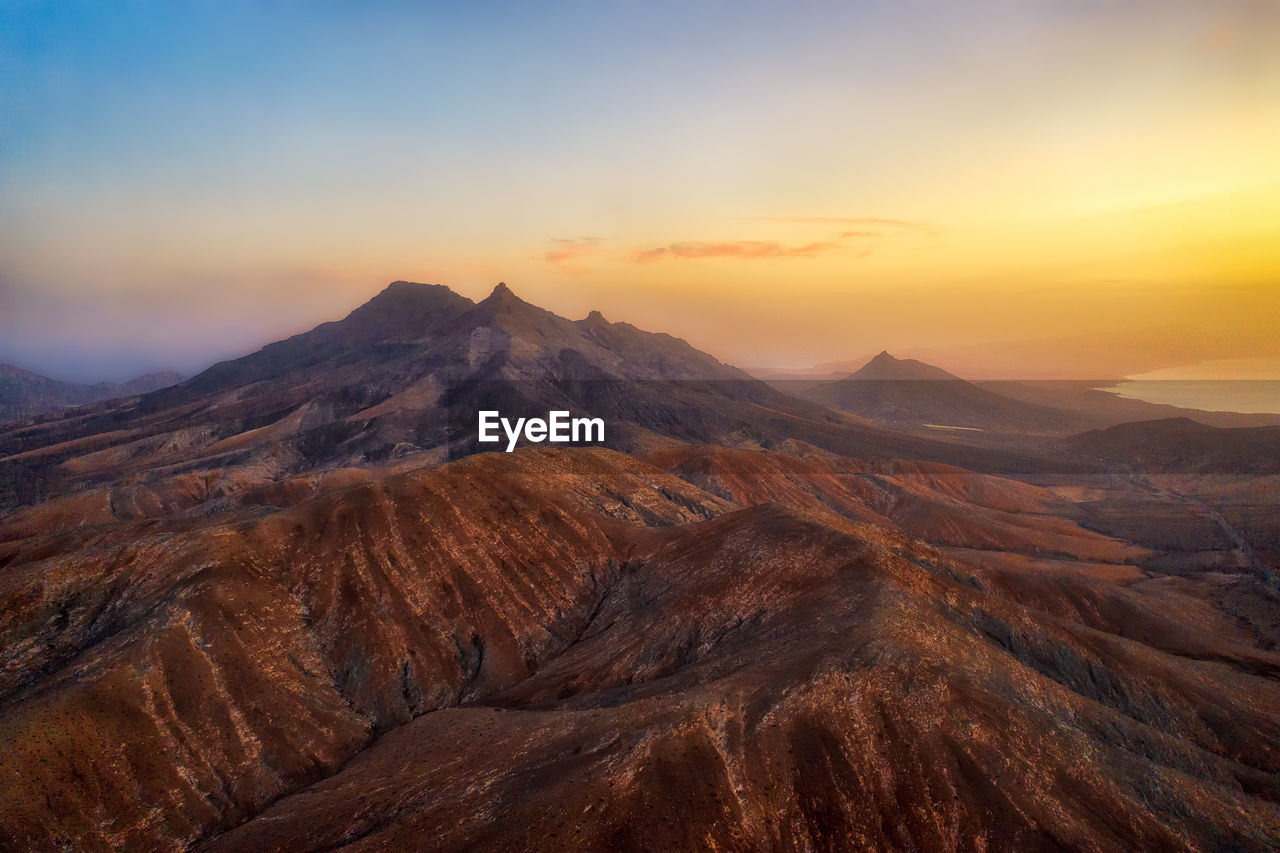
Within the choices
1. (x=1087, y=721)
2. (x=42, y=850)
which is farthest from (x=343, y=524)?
(x=1087, y=721)

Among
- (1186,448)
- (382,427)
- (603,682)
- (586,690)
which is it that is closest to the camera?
(586,690)

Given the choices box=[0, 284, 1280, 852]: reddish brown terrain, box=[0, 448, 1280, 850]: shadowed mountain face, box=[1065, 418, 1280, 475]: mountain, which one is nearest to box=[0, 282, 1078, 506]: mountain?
box=[1065, 418, 1280, 475]: mountain

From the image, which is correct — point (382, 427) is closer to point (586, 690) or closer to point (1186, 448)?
point (586, 690)

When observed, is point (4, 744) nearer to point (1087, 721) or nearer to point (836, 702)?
point (836, 702)

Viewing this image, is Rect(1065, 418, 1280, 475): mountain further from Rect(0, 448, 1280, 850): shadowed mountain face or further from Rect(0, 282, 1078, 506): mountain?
Rect(0, 448, 1280, 850): shadowed mountain face

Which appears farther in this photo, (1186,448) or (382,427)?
(1186,448)

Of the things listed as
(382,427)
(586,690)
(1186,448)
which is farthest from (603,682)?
(1186,448)

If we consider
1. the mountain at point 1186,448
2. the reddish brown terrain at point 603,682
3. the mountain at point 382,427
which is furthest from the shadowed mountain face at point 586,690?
the mountain at point 1186,448
